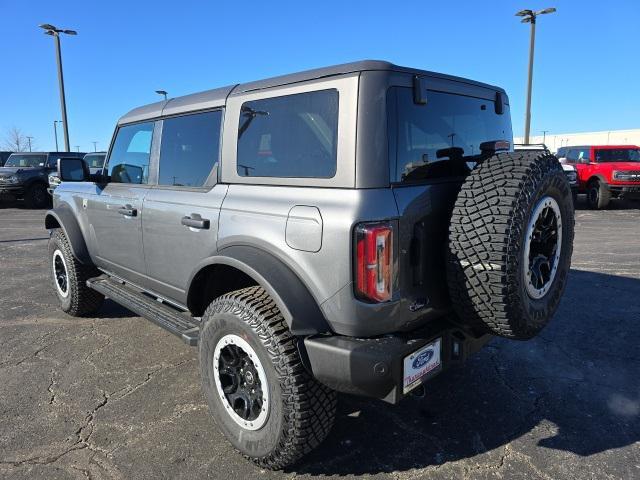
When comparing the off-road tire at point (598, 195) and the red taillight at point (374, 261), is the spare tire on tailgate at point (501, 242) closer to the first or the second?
the red taillight at point (374, 261)

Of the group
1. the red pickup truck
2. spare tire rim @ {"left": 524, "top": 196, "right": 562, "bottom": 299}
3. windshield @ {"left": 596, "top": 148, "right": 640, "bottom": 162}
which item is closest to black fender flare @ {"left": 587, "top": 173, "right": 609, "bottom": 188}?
the red pickup truck

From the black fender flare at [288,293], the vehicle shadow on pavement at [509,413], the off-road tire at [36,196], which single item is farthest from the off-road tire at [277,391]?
the off-road tire at [36,196]

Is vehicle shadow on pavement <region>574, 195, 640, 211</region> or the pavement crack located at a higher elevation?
vehicle shadow on pavement <region>574, 195, 640, 211</region>

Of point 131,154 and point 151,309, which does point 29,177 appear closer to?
point 131,154

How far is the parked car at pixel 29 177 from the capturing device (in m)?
15.2

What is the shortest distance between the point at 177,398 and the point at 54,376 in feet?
3.53

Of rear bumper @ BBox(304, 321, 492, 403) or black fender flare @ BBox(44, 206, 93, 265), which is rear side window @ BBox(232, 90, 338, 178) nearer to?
rear bumper @ BBox(304, 321, 492, 403)

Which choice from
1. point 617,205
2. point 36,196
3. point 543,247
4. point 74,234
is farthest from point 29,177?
point 617,205

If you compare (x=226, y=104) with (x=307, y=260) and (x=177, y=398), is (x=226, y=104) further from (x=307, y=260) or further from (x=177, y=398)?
(x=177, y=398)

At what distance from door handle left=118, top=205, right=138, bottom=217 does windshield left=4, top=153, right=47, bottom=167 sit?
15177 mm

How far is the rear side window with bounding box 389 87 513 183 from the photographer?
89.0 inches

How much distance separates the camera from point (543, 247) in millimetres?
2551

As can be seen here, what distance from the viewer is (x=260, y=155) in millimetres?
2648

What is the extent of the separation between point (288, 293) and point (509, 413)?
174cm
